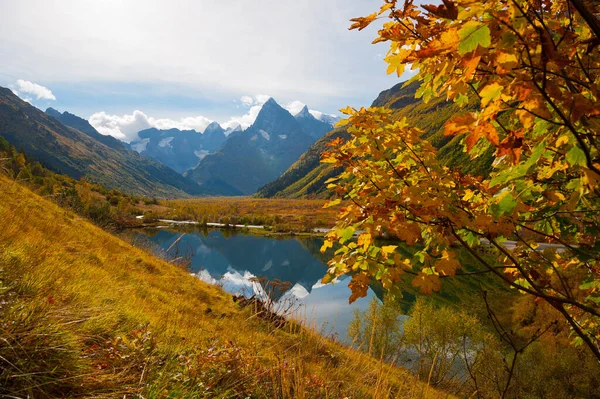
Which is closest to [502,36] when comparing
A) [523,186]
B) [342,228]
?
[523,186]

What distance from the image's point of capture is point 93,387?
261 centimetres

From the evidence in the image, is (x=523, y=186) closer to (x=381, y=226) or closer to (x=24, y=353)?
(x=381, y=226)

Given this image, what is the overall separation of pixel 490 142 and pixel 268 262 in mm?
64026

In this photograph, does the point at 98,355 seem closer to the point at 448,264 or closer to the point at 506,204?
the point at 448,264

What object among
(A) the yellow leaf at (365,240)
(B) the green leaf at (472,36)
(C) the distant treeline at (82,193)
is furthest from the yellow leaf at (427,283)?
(C) the distant treeline at (82,193)

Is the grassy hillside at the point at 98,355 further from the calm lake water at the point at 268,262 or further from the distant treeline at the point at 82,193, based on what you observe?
the calm lake water at the point at 268,262

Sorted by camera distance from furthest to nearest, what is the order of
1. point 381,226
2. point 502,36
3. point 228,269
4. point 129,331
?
point 228,269
point 129,331
point 381,226
point 502,36

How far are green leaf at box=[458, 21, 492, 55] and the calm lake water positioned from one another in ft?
119

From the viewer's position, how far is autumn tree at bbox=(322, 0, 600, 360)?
141 centimetres

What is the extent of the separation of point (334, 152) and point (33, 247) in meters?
5.77

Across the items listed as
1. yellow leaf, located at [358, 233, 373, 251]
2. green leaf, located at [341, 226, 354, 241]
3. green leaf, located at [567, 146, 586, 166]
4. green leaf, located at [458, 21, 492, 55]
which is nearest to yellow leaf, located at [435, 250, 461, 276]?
yellow leaf, located at [358, 233, 373, 251]

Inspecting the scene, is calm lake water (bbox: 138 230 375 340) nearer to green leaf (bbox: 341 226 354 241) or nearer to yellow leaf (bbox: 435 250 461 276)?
green leaf (bbox: 341 226 354 241)

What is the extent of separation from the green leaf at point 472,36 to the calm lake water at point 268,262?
3624 centimetres

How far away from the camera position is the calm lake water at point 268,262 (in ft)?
141
